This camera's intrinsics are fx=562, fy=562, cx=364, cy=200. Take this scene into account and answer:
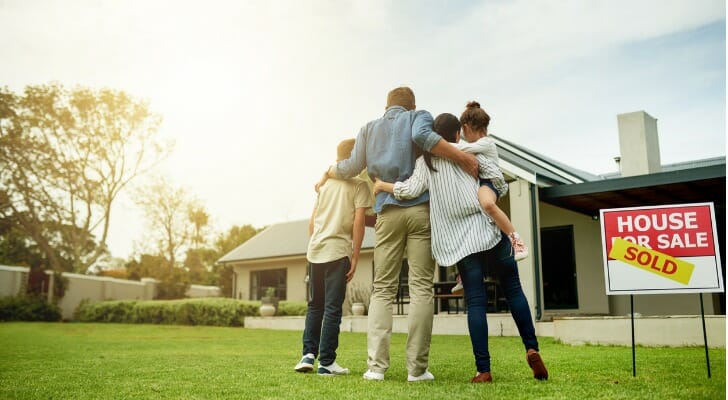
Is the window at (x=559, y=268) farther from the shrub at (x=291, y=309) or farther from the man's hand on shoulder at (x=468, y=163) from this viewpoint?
the man's hand on shoulder at (x=468, y=163)

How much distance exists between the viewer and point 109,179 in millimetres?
25547

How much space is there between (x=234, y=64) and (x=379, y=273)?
7615mm

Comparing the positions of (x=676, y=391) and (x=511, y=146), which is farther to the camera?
(x=511, y=146)

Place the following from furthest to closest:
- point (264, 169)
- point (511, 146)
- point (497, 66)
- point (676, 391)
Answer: point (264, 169) < point (511, 146) < point (497, 66) < point (676, 391)

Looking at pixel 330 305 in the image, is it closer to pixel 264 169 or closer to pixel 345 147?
pixel 345 147

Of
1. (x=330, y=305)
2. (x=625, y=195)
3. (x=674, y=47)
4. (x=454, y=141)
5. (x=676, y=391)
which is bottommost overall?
(x=676, y=391)

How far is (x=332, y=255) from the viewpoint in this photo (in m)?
3.86

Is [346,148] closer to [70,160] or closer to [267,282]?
[267,282]

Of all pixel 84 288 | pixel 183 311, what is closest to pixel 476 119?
pixel 183 311

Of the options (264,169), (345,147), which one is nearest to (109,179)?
(264,169)

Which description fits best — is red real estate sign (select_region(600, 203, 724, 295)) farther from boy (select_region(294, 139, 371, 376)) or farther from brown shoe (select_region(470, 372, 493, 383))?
boy (select_region(294, 139, 371, 376))

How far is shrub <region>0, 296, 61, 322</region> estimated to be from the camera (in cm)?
2023

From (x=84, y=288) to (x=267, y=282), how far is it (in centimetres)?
951

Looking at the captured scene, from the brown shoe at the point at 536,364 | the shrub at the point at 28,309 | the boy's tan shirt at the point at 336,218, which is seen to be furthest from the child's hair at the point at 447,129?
the shrub at the point at 28,309
